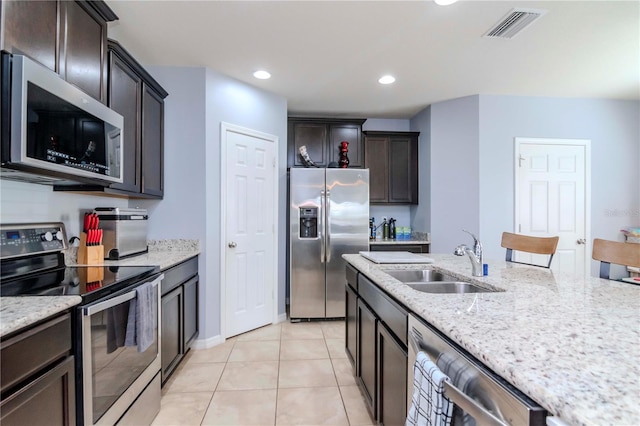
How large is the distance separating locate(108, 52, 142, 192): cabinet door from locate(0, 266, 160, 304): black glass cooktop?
0.59 meters

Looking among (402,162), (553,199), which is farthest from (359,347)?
(553,199)

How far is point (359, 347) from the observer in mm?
2066

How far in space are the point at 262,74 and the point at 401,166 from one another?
2.30 meters

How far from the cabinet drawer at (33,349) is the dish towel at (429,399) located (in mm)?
1200

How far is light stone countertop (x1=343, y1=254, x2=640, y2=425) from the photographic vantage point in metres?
0.52

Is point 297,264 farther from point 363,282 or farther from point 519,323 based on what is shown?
point 519,323

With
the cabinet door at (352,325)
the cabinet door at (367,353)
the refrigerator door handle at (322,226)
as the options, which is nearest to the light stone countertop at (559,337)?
the cabinet door at (367,353)

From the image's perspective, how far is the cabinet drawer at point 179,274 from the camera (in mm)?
2143

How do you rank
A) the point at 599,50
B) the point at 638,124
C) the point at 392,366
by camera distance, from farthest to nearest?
the point at 638,124 → the point at 599,50 → the point at 392,366

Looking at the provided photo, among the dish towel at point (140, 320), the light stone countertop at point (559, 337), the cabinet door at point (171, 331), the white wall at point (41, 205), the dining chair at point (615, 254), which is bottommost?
the cabinet door at point (171, 331)

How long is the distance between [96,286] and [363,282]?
1.40 m

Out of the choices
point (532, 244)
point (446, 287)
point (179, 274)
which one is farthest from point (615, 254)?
point (179, 274)

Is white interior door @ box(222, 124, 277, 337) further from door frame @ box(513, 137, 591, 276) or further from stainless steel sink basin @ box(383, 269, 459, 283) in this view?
door frame @ box(513, 137, 591, 276)

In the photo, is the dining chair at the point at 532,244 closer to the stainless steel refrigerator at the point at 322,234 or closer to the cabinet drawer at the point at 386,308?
the cabinet drawer at the point at 386,308
